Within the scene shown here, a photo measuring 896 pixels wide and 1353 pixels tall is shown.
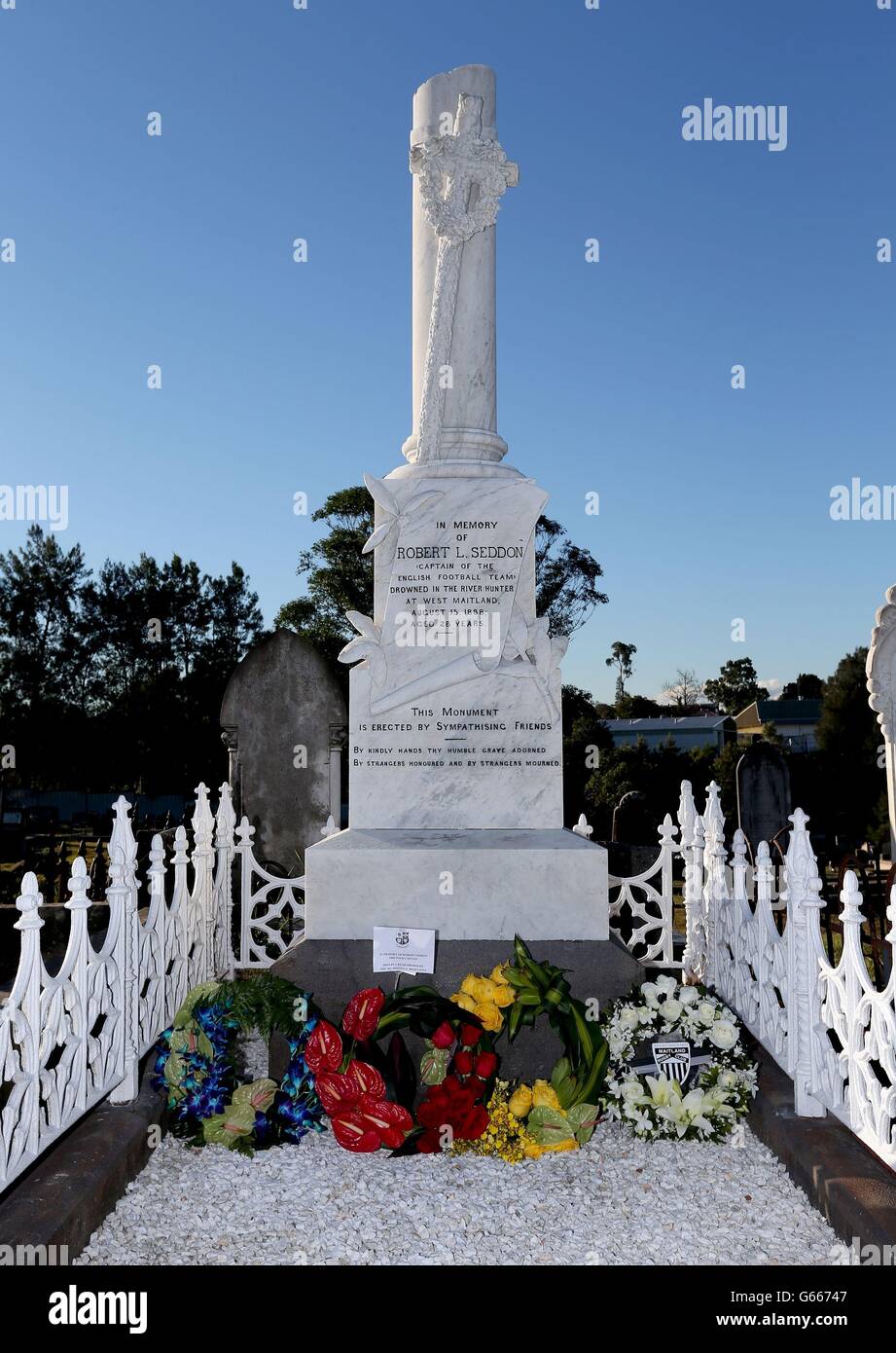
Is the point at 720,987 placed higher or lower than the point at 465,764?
lower

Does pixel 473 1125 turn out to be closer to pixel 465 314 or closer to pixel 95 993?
pixel 95 993

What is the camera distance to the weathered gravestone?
16.6 feet

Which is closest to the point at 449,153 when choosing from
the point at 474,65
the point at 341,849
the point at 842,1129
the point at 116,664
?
the point at 474,65

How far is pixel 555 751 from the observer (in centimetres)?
570

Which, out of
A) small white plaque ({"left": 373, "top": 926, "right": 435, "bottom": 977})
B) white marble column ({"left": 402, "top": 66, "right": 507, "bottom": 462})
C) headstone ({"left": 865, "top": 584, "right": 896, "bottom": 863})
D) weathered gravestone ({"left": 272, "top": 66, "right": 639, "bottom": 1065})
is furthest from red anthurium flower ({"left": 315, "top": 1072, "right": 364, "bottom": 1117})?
headstone ({"left": 865, "top": 584, "right": 896, "bottom": 863})

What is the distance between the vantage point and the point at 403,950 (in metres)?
4.95

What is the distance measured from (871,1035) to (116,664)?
41084mm

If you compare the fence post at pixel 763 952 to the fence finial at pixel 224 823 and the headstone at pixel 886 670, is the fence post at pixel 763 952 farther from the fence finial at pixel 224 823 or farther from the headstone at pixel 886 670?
the headstone at pixel 886 670

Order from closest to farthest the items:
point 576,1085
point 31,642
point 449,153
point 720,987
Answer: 1. point 576,1085
2. point 720,987
3. point 449,153
4. point 31,642
